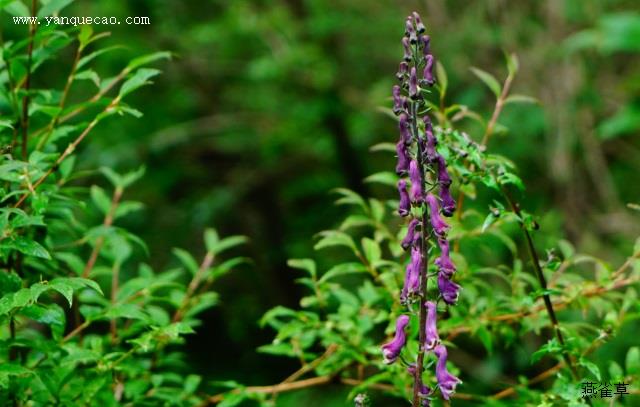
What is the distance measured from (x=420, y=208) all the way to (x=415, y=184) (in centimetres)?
7

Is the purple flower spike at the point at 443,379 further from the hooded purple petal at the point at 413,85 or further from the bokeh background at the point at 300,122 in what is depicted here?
the bokeh background at the point at 300,122

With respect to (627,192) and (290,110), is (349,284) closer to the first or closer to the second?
(290,110)

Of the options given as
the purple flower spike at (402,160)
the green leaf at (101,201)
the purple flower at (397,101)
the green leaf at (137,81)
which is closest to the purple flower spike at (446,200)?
the purple flower spike at (402,160)

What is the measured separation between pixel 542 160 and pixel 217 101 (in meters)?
3.54

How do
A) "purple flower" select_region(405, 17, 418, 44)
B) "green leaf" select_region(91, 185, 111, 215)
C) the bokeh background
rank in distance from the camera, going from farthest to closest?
the bokeh background
"green leaf" select_region(91, 185, 111, 215)
"purple flower" select_region(405, 17, 418, 44)

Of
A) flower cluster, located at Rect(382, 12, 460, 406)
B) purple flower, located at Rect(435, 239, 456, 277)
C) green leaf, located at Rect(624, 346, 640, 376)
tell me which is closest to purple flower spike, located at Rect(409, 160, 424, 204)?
flower cluster, located at Rect(382, 12, 460, 406)

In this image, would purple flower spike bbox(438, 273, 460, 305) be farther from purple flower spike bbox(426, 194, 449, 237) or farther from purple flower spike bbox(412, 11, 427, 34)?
purple flower spike bbox(412, 11, 427, 34)

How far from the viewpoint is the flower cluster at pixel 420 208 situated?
1859mm

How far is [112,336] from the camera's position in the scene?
2.69 meters

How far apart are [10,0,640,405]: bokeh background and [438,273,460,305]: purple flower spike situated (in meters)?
3.86

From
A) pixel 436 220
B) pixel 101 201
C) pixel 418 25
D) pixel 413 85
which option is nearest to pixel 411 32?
pixel 418 25

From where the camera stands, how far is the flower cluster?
186cm

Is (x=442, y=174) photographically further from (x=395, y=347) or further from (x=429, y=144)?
(x=395, y=347)

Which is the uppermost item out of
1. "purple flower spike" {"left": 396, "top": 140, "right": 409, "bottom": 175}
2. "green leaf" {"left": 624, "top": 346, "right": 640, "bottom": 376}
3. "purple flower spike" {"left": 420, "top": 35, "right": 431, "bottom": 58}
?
"purple flower spike" {"left": 420, "top": 35, "right": 431, "bottom": 58}
